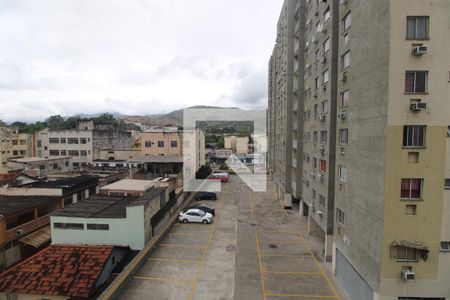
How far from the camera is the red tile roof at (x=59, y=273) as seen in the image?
487 inches

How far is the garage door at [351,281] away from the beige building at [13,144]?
56434 mm

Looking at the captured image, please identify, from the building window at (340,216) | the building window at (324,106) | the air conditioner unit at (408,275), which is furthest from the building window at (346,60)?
the air conditioner unit at (408,275)

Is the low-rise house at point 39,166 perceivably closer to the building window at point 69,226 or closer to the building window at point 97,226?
the building window at point 69,226

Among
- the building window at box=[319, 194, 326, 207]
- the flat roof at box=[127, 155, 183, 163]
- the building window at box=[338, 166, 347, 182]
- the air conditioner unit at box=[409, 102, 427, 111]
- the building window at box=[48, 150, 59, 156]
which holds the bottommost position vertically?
the building window at box=[319, 194, 326, 207]

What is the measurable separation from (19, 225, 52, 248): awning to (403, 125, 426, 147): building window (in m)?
22.9

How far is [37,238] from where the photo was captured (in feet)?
61.3

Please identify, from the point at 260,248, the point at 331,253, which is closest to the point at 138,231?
the point at 260,248

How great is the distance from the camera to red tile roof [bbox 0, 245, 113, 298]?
487 inches

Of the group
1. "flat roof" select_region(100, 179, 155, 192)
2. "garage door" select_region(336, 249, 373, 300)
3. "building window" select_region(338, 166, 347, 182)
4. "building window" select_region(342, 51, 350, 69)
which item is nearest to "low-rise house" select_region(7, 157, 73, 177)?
"flat roof" select_region(100, 179, 155, 192)

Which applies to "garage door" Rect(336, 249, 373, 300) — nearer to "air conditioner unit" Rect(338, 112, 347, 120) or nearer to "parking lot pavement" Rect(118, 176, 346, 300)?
"parking lot pavement" Rect(118, 176, 346, 300)

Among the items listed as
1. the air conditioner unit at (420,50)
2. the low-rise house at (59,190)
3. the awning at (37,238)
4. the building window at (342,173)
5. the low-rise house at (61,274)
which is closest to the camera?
the air conditioner unit at (420,50)

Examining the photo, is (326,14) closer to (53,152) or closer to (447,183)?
(447,183)

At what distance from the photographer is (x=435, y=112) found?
9438mm

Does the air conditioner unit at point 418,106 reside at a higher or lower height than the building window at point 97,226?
higher
